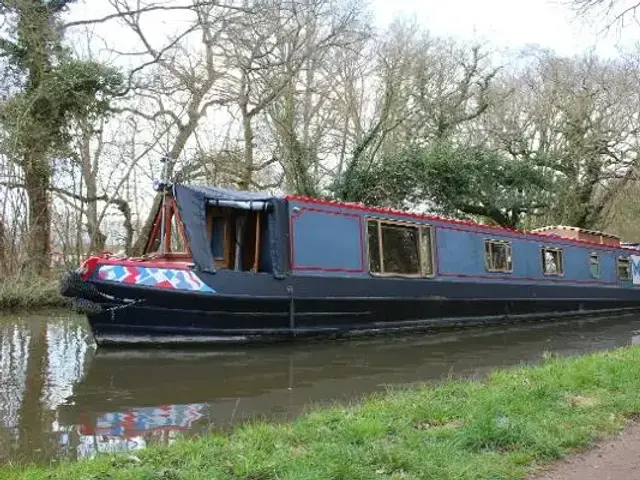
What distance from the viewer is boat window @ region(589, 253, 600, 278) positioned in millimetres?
17516

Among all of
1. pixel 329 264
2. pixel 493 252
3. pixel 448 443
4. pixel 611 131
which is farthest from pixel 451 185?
pixel 448 443

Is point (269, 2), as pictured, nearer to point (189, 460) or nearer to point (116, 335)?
point (116, 335)

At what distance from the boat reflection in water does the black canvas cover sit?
1.23m

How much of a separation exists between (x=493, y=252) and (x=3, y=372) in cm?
955

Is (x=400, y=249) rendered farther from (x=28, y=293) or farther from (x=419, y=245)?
(x=28, y=293)

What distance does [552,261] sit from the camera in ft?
52.5

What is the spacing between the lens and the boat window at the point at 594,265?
1752cm

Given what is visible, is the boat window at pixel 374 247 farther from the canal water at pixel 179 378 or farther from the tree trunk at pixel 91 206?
the tree trunk at pixel 91 206

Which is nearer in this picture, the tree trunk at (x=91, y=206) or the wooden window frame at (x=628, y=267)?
the tree trunk at (x=91, y=206)

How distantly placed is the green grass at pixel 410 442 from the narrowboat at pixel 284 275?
4135 mm

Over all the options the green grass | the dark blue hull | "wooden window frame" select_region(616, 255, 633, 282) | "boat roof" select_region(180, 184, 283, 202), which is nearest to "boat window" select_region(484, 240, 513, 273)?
the dark blue hull

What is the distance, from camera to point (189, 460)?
3.80m

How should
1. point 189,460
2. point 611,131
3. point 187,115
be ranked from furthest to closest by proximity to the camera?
point 611,131 → point 187,115 → point 189,460

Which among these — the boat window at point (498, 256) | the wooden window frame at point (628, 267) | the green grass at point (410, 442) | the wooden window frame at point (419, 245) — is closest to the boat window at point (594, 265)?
the wooden window frame at point (628, 267)
